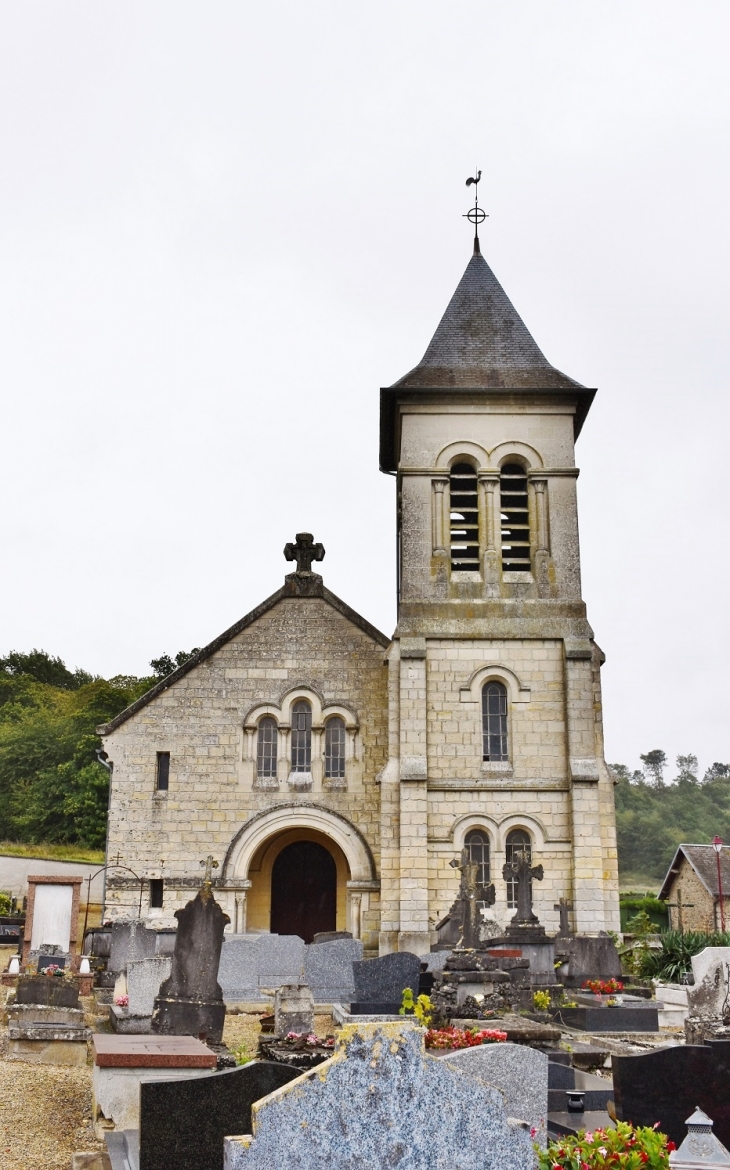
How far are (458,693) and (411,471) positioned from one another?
4.71 metres

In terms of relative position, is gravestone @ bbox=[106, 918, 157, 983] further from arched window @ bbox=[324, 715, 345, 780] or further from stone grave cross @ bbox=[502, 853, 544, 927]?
arched window @ bbox=[324, 715, 345, 780]

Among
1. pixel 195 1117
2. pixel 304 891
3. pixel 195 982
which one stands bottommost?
pixel 195 1117

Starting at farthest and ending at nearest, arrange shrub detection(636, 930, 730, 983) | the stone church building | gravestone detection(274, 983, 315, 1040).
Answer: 1. the stone church building
2. shrub detection(636, 930, 730, 983)
3. gravestone detection(274, 983, 315, 1040)

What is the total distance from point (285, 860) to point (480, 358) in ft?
38.1

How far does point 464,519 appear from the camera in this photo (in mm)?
23953

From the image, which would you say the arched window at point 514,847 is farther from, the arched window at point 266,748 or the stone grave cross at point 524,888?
the arched window at point 266,748

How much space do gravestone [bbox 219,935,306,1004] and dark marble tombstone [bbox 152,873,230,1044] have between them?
21.4 feet

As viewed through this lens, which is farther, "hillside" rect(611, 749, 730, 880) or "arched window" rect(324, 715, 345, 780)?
"hillside" rect(611, 749, 730, 880)

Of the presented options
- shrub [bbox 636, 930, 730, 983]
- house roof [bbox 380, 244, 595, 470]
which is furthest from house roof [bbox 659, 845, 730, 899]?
house roof [bbox 380, 244, 595, 470]

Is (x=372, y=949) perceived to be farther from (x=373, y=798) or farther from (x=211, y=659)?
(x=211, y=659)

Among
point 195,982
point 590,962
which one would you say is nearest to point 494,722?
point 590,962

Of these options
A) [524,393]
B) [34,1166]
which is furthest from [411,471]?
[34,1166]

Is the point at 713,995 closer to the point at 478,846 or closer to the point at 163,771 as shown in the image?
the point at 478,846

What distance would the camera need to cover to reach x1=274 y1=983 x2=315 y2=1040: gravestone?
10.5m
